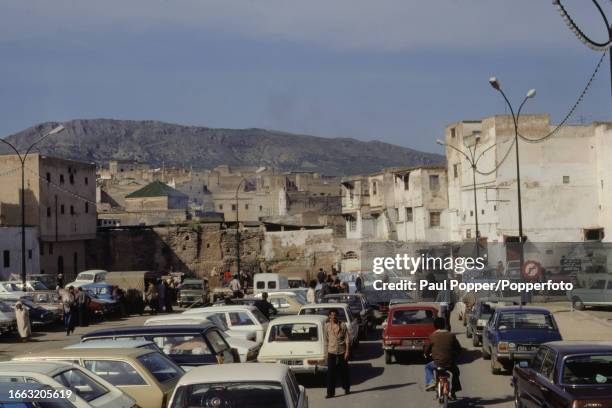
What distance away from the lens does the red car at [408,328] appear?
820 inches

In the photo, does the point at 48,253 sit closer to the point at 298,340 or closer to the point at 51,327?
the point at 51,327

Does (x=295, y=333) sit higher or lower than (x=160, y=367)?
lower

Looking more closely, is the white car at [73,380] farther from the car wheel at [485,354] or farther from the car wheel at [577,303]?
the car wheel at [577,303]

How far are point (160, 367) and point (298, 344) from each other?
6.00 m

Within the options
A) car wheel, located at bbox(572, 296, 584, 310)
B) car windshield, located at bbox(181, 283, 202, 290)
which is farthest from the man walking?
car windshield, located at bbox(181, 283, 202, 290)

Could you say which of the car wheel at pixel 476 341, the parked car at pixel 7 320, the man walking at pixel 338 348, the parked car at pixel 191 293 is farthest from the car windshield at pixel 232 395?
the parked car at pixel 191 293

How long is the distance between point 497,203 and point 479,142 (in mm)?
5235

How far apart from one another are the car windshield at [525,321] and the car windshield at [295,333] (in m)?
Answer: 4.18

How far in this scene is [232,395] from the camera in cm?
927

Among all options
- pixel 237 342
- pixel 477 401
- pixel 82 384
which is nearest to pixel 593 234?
pixel 237 342

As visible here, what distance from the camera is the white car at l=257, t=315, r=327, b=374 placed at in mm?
17484

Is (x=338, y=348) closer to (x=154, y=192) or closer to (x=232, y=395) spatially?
(x=232, y=395)

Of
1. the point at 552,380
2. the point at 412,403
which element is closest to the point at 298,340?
the point at 412,403

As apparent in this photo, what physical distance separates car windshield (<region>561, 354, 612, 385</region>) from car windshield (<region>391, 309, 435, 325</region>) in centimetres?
1030
